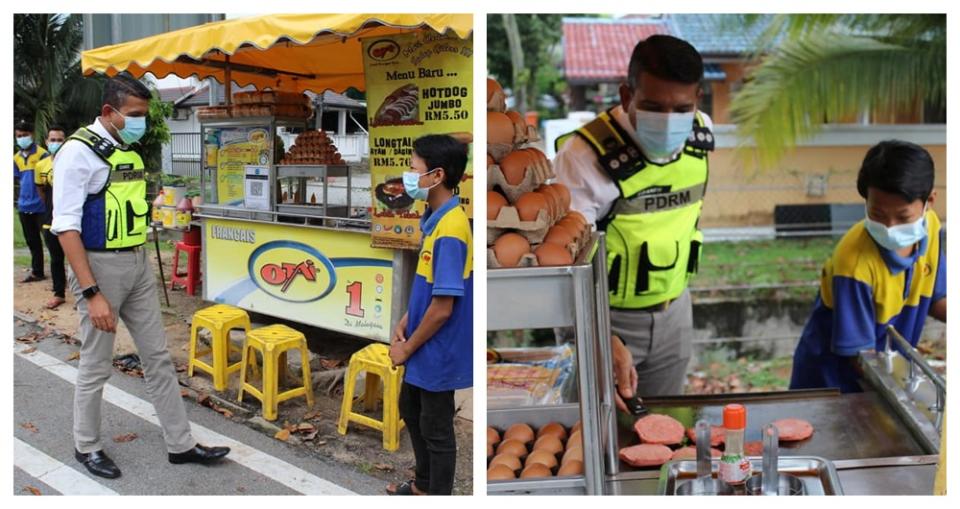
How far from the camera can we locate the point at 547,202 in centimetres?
228

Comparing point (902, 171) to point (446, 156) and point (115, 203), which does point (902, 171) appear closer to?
point (446, 156)

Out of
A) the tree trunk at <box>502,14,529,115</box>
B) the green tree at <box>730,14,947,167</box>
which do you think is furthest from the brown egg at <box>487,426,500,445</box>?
the tree trunk at <box>502,14,529,115</box>

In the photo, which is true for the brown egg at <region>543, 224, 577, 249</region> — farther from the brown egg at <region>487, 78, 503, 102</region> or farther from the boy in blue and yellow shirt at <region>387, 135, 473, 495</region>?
the brown egg at <region>487, 78, 503, 102</region>

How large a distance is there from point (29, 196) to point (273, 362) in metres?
0.97

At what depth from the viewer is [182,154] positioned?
277 cm

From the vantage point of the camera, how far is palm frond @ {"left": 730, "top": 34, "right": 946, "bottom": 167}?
708 centimetres

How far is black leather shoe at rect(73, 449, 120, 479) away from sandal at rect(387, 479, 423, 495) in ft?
2.90

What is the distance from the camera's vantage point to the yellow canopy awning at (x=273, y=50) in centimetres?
247

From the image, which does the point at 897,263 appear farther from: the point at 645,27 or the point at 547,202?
the point at 645,27

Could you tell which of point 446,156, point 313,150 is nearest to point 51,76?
point 313,150

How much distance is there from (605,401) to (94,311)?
171cm

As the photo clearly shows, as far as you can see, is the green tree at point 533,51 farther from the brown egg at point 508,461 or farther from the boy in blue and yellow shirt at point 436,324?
the brown egg at point 508,461

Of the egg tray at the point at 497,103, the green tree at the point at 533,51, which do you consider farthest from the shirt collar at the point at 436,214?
the green tree at the point at 533,51
